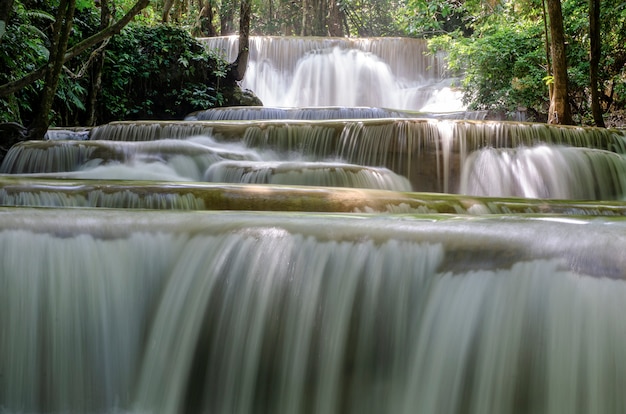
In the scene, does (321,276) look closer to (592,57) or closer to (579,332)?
(579,332)

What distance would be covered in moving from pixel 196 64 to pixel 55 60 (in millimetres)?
6159

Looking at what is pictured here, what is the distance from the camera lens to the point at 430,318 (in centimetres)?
221

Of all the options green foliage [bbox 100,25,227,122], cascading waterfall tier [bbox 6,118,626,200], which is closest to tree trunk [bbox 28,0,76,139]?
cascading waterfall tier [bbox 6,118,626,200]

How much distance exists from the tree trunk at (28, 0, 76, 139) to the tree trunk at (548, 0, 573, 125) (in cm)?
617

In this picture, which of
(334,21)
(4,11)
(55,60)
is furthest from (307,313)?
(334,21)

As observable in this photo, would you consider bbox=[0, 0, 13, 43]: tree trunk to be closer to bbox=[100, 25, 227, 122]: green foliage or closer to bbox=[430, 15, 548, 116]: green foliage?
bbox=[100, 25, 227, 122]: green foliage

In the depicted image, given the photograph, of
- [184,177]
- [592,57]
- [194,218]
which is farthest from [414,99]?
[194,218]

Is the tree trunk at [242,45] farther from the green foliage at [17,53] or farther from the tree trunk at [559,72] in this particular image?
the tree trunk at [559,72]

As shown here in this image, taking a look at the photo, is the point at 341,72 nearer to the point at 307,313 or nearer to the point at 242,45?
the point at 242,45

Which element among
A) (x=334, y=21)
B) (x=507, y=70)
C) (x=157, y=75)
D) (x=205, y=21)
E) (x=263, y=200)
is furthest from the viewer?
(x=334, y=21)

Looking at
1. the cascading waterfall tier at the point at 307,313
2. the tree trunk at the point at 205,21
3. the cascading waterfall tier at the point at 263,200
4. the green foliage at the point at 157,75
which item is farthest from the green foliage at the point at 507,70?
the tree trunk at the point at 205,21

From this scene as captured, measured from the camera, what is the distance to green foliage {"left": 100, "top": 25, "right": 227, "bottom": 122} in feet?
37.1

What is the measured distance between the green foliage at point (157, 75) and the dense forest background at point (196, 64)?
0.07 ft

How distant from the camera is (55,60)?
21.9 ft
